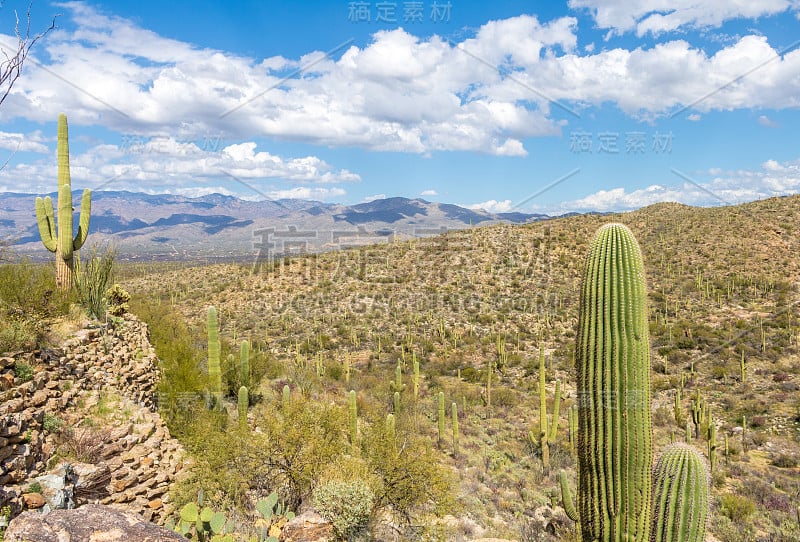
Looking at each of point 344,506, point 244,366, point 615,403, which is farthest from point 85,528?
point 244,366

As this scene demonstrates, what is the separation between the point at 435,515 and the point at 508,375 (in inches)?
591

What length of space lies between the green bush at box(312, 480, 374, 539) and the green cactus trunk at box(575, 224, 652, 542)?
11.4 ft

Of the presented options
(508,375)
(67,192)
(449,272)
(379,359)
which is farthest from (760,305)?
(67,192)

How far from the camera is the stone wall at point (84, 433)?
5707 millimetres

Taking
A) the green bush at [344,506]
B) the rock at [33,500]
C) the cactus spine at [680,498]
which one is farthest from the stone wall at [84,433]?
the cactus spine at [680,498]

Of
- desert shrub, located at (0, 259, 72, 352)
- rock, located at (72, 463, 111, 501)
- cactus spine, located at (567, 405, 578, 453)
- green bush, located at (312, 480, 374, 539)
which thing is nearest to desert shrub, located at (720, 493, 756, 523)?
cactus spine, located at (567, 405, 578, 453)

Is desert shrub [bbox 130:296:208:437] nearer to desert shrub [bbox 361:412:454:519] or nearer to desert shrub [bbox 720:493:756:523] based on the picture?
desert shrub [bbox 361:412:454:519]

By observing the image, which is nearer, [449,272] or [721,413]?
[721,413]

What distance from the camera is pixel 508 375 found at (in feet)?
72.2

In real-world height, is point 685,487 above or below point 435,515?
above

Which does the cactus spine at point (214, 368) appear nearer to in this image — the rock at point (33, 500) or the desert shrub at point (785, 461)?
the rock at point (33, 500)

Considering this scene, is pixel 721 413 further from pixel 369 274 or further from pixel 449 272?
pixel 369 274

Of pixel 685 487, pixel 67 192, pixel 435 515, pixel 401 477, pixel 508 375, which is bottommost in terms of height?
pixel 508 375

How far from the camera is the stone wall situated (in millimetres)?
5707
